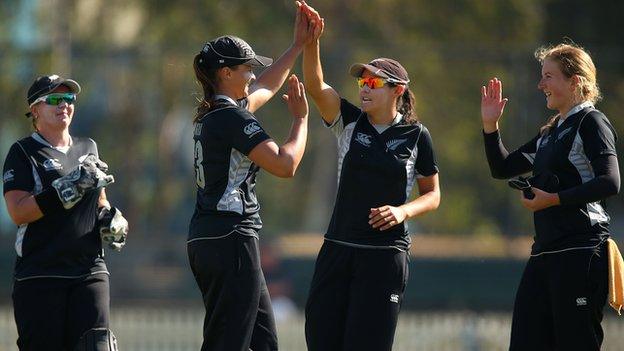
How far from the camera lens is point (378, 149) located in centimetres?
682

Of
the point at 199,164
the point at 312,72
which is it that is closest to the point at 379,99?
the point at 312,72

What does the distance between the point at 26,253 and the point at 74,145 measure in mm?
707

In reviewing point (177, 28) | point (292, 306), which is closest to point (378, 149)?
point (292, 306)

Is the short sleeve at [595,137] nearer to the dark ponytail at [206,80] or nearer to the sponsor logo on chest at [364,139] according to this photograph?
the sponsor logo on chest at [364,139]

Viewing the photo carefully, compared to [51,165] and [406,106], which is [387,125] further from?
[51,165]

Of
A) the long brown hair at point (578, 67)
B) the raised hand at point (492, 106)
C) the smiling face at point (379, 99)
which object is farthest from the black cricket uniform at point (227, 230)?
the long brown hair at point (578, 67)

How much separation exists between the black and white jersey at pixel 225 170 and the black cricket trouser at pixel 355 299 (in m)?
0.56

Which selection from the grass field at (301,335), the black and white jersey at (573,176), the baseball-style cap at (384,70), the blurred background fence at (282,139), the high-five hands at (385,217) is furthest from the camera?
the blurred background fence at (282,139)

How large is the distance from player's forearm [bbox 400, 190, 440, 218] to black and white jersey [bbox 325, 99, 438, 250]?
0.26 feet

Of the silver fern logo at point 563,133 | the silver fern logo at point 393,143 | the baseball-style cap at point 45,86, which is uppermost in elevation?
the baseball-style cap at point 45,86

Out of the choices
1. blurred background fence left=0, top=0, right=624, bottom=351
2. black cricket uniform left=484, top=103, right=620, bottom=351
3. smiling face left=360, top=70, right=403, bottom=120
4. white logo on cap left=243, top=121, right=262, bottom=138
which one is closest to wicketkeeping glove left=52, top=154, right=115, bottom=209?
white logo on cap left=243, top=121, right=262, bottom=138

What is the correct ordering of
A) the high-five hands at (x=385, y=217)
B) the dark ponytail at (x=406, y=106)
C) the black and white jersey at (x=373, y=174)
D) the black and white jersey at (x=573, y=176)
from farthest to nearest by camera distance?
the dark ponytail at (x=406, y=106), the black and white jersey at (x=373, y=174), the black and white jersey at (x=573, y=176), the high-five hands at (x=385, y=217)

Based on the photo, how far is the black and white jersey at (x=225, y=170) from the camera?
6.47 meters

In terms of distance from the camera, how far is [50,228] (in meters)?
6.86
